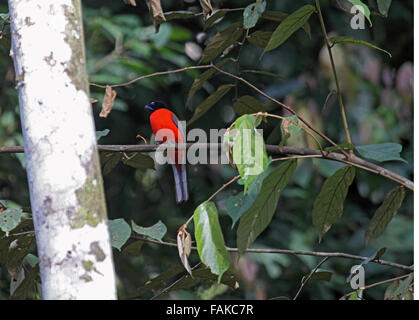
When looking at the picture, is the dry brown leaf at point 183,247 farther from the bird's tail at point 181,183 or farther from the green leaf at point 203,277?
the bird's tail at point 181,183

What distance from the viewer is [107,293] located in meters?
1.38

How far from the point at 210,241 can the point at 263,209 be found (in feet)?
0.91

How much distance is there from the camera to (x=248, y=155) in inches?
63.1

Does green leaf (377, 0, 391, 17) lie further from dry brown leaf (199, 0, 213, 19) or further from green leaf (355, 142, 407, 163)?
dry brown leaf (199, 0, 213, 19)

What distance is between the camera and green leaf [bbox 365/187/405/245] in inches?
81.4

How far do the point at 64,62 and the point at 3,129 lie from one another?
3.75 m

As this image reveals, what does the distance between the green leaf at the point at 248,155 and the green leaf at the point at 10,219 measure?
0.79 metres

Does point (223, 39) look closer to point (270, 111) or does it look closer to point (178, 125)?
point (178, 125)

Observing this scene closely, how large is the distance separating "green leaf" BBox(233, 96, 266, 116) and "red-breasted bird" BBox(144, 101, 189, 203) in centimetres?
93

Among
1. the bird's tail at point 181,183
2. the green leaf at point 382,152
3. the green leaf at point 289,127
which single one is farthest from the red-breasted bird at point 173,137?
the green leaf at point 289,127

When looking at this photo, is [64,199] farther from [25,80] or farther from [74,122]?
[25,80]

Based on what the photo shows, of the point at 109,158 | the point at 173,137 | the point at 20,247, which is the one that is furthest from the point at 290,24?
the point at 173,137

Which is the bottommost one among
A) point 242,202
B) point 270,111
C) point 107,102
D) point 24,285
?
point 24,285
